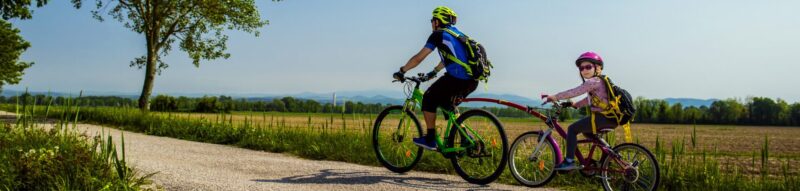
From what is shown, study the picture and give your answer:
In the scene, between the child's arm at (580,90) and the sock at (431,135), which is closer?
the child's arm at (580,90)

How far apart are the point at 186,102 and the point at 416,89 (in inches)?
1488

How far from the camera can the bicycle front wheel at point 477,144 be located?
6.57m

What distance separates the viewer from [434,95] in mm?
6840

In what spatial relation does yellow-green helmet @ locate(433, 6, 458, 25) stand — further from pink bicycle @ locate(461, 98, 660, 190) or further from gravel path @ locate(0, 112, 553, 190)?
gravel path @ locate(0, 112, 553, 190)

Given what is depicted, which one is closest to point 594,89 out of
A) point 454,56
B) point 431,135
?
point 454,56

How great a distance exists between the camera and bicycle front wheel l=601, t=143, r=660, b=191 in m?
5.71

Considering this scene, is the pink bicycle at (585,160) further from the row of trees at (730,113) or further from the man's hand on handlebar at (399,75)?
the row of trees at (730,113)

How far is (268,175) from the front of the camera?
23.6 feet

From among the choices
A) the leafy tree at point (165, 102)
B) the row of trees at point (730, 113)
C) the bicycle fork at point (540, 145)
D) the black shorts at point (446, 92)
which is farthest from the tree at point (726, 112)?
the black shorts at point (446, 92)

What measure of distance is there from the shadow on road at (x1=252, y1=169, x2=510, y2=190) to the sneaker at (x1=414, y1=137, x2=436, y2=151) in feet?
1.18

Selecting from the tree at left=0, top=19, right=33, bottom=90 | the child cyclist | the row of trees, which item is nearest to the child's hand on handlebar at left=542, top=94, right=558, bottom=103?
the child cyclist

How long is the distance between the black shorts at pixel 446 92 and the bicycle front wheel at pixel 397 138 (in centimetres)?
63

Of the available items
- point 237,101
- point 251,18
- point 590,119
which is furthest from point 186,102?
point 590,119

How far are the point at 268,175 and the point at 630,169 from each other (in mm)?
3890
